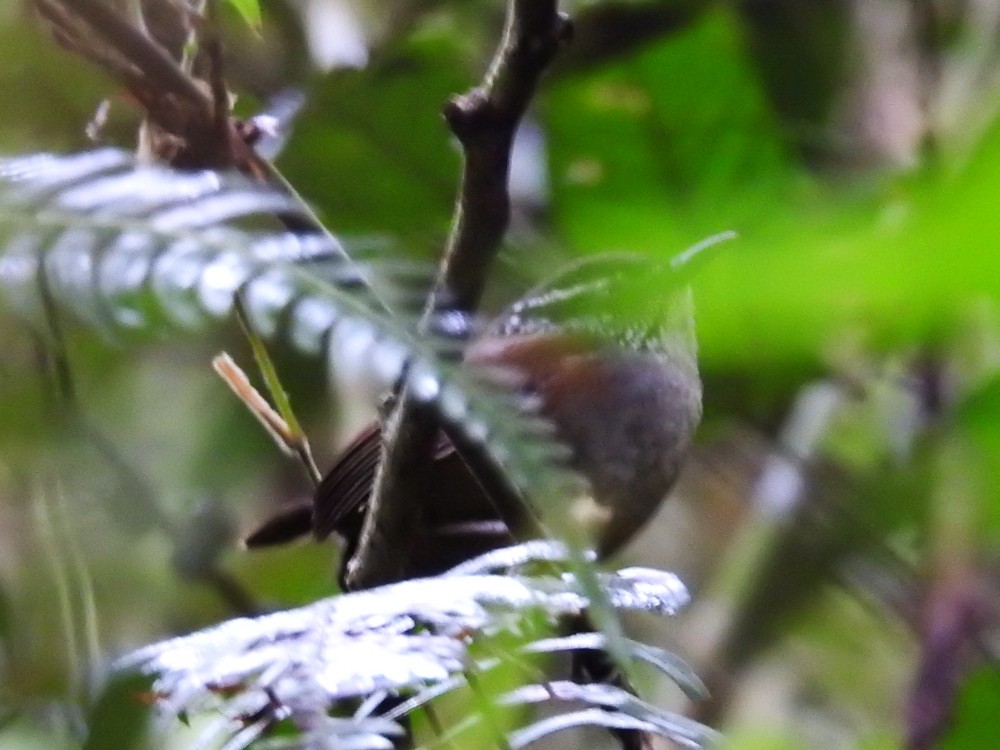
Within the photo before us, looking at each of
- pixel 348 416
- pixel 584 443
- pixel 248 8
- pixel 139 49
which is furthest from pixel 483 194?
pixel 348 416

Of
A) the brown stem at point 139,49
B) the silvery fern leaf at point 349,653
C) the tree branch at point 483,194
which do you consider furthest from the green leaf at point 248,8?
the silvery fern leaf at point 349,653

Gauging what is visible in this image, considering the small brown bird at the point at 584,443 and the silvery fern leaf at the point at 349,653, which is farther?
the small brown bird at the point at 584,443

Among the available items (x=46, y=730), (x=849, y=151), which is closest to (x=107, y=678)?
(x=46, y=730)

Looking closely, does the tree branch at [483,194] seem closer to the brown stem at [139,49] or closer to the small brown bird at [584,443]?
the brown stem at [139,49]

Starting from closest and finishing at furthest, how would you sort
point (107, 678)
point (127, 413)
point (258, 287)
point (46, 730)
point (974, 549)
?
point (258, 287), point (107, 678), point (46, 730), point (127, 413), point (974, 549)

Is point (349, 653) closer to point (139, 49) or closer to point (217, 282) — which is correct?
point (217, 282)

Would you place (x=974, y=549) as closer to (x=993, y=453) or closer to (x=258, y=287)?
(x=993, y=453)

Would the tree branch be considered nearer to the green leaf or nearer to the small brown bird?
the green leaf
